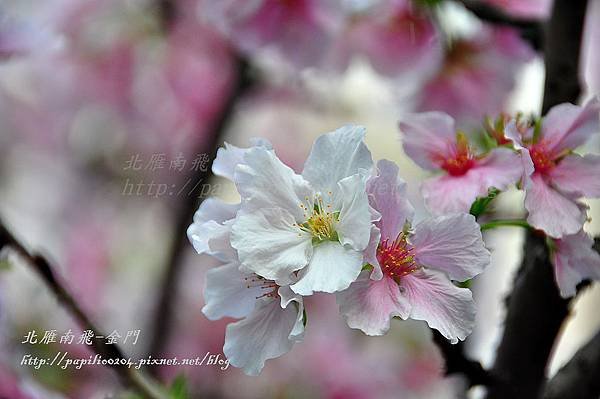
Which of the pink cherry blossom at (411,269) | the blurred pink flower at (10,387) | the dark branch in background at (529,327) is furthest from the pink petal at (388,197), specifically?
the blurred pink flower at (10,387)

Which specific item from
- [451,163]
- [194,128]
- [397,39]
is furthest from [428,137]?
[194,128]

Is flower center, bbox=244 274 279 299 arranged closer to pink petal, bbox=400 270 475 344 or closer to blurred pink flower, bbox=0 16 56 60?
pink petal, bbox=400 270 475 344

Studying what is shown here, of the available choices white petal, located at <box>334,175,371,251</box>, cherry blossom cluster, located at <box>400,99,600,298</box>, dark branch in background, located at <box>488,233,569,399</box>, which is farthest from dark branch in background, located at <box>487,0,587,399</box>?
white petal, located at <box>334,175,371,251</box>

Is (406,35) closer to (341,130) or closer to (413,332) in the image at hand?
(341,130)

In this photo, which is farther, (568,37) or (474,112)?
(474,112)

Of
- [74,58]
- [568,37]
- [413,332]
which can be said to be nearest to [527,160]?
[568,37]

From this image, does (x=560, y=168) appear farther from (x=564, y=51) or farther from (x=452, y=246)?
(x=564, y=51)

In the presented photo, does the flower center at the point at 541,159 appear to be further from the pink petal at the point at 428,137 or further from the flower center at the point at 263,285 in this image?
the flower center at the point at 263,285
